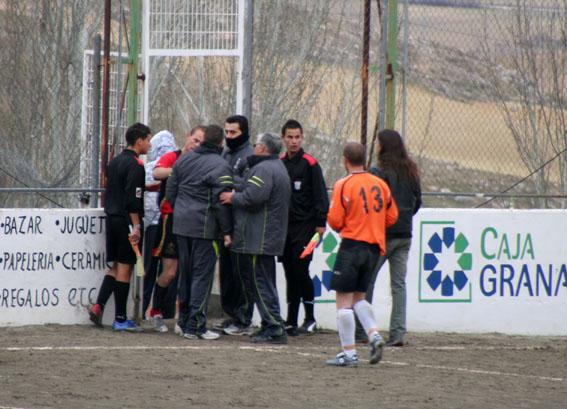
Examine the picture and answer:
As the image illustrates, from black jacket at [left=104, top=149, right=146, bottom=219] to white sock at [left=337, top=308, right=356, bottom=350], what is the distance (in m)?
2.50

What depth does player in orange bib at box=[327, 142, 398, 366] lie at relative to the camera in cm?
729

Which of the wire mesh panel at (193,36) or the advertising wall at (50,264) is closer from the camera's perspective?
the advertising wall at (50,264)

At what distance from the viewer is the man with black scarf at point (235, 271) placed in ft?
28.2

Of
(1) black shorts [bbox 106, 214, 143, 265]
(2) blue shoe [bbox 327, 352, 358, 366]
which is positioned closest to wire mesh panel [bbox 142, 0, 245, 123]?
(1) black shorts [bbox 106, 214, 143, 265]

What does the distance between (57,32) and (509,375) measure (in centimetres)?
1502

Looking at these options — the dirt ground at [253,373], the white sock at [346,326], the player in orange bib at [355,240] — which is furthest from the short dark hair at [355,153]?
the dirt ground at [253,373]

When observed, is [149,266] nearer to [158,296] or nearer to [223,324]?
[158,296]

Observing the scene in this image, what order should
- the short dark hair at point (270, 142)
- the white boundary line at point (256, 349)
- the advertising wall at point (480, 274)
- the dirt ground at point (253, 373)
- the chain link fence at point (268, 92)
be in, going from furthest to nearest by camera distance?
the chain link fence at point (268, 92) → the advertising wall at point (480, 274) → the short dark hair at point (270, 142) → the white boundary line at point (256, 349) → the dirt ground at point (253, 373)

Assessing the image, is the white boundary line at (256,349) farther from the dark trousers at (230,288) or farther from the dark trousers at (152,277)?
the dark trousers at (152,277)

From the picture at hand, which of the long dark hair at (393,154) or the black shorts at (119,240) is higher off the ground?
the long dark hair at (393,154)

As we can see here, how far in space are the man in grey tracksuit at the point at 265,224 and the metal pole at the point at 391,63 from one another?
6.79 feet

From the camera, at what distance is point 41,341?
821cm

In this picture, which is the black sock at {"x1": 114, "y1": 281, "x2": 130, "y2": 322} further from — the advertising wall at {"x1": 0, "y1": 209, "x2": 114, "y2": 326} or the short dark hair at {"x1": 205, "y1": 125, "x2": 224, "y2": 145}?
the short dark hair at {"x1": 205, "y1": 125, "x2": 224, "y2": 145}

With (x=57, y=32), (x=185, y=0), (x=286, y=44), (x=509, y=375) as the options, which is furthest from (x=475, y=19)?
(x=509, y=375)
